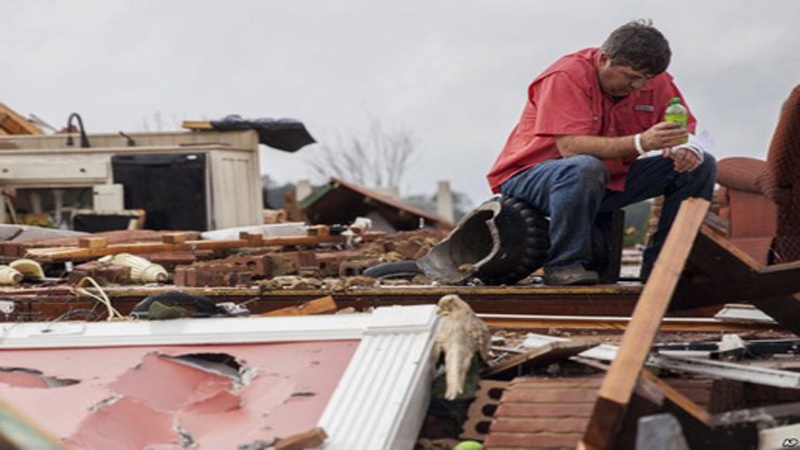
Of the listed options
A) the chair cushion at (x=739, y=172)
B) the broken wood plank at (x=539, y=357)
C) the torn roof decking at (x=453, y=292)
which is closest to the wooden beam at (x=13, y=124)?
the chair cushion at (x=739, y=172)

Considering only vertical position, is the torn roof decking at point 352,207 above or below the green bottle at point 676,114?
below

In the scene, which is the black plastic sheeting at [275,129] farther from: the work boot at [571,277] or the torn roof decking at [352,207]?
the work boot at [571,277]

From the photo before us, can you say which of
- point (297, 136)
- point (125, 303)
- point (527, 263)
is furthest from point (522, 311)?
point (297, 136)

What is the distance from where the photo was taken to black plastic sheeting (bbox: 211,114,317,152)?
44.7ft

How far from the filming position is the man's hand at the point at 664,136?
5.65m

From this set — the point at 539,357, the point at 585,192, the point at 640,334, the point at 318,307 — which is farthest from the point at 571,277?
the point at 640,334

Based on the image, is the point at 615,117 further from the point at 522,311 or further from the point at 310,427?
the point at 310,427

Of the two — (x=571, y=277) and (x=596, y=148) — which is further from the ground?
(x=596, y=148)

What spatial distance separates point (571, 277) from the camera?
5.86 metres

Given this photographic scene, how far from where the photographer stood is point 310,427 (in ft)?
12.3

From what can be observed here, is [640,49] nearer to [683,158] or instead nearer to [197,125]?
[683,158]

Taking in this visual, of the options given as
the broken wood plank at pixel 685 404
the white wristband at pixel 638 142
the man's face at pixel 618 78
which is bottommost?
the broken wood plank at pixel 685 404

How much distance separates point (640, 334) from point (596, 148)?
253 cm

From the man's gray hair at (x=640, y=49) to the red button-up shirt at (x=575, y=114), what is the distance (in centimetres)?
20
